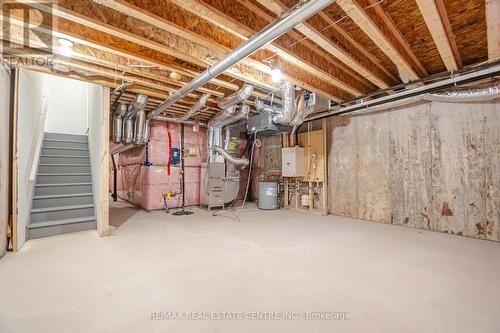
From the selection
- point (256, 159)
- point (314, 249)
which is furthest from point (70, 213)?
point (256, 159)

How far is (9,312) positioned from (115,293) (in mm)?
573

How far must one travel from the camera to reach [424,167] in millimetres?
3369

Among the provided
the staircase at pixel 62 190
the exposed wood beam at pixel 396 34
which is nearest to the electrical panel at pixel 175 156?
the staircase at pixel 62 190

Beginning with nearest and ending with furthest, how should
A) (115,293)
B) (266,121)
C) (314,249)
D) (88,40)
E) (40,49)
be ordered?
(115,293) < (88,40) < (40,49) < (314,249) < (266,121)

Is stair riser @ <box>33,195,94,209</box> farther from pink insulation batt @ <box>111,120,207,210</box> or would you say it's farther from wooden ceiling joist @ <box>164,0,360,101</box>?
wooden ceiling joist @ <box>164,0,360,101</box>

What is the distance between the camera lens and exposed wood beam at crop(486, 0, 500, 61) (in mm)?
1692

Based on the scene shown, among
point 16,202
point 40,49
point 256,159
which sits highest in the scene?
point 40,49

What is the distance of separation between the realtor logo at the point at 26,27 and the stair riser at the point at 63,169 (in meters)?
2.03

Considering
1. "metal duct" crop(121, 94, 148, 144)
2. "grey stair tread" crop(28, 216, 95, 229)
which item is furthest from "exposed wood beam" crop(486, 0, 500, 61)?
"grey stair tread" crop(28, 216, 95, 229)

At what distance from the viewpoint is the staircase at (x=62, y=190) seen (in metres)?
3.03

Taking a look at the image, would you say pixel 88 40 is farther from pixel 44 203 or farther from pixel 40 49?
pixel 44 203

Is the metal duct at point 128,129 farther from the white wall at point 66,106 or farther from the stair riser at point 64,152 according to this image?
the white wall at point 66,106

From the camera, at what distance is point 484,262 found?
2.14m

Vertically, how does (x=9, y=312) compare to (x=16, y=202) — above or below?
below
